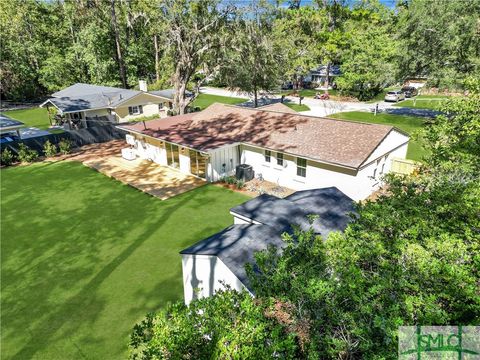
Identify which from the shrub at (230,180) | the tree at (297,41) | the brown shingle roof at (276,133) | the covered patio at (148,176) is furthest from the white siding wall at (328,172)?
the tree at (297,41)

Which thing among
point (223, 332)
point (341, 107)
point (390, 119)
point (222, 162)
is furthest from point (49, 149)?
point (341, 107)

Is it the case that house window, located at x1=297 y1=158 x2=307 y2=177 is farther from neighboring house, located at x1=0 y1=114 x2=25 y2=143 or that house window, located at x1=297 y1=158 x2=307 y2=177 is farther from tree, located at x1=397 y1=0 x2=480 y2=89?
neighboring house, located at x1=0 y1=114 x2=25 y2=143

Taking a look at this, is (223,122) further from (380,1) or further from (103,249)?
(380,1)

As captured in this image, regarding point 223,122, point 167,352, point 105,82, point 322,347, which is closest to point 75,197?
point 223,122

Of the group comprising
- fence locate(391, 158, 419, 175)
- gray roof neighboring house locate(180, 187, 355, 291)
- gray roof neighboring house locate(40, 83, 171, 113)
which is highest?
gray roof neighboring house locate(40, 83, 171, 113)

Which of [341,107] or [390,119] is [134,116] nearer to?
[341,107]

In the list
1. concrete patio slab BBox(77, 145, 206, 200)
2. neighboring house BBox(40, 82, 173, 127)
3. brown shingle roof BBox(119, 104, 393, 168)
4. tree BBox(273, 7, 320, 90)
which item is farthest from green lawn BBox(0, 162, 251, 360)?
tree BBox(273, 7, 320, 90)
